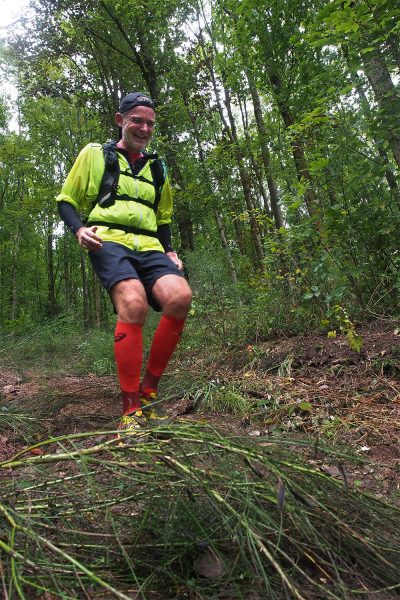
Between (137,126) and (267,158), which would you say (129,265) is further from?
(267,158)

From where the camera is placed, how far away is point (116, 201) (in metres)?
2.81

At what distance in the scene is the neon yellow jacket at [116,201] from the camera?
2.78m

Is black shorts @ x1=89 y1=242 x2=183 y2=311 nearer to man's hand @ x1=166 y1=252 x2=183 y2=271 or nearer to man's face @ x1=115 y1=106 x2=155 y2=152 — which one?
man's hand @ x1=166 y1=252 x2=183 y2=271

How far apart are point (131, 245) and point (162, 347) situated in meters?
0.73

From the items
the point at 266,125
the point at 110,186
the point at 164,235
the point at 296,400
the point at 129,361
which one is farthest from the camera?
the point at 266,125

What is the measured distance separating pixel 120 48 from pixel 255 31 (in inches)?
228

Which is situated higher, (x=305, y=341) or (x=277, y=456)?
(x=277, y=456)

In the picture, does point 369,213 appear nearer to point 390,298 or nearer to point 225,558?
point 390,298

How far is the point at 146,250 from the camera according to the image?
2.88 metres

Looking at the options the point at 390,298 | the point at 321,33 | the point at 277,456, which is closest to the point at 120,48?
the point at 321,33

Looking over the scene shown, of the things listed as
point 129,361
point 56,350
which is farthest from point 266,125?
point 129,361

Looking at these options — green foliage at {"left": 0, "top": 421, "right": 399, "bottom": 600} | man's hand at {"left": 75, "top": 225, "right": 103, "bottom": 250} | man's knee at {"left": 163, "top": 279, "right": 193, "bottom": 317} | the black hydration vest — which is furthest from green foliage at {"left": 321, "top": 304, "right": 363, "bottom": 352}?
green foliage at {"left": 0, "top": 421, "right": 399, "bottom": 600}

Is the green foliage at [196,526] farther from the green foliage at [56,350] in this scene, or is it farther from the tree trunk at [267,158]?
the tree trunk at [267,158]

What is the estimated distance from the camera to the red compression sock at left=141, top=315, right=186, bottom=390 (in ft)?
8.83
